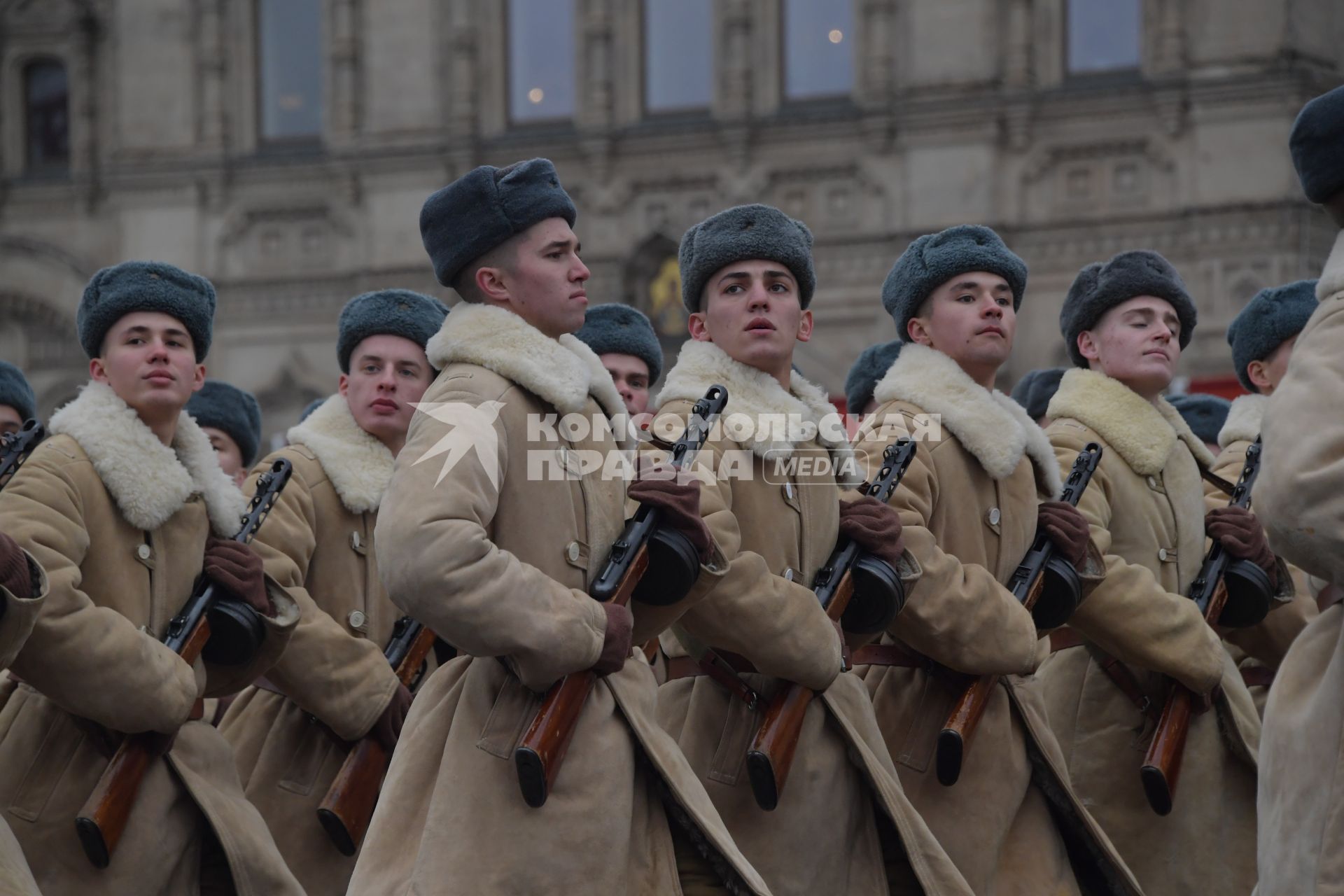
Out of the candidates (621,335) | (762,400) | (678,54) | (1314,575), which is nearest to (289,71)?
(678,54)

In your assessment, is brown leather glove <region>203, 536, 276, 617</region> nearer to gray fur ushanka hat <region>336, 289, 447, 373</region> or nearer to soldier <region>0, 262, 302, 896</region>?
soldier <region>0, 262, 302, 896</region>

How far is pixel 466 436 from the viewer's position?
4527mm

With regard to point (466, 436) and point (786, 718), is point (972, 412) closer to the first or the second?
point (786, 718)

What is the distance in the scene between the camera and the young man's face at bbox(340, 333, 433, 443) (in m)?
6.77

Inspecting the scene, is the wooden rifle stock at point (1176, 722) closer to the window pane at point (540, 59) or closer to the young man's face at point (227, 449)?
the young man's face at point (227, 449)

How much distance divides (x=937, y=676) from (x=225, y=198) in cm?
1901

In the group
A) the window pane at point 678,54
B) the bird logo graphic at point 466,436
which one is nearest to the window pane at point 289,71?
the window pane at point 678,54

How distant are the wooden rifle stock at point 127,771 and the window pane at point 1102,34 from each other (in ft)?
55.5

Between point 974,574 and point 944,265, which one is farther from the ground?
point 944,265

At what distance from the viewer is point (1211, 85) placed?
20172 mm

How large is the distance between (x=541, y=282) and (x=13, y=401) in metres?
3.17

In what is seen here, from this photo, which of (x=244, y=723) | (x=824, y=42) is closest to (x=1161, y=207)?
(x=824, y=42)

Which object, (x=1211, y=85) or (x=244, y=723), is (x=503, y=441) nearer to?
(x=244, y=723)

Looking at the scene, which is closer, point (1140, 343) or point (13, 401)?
point (1140, 343)
